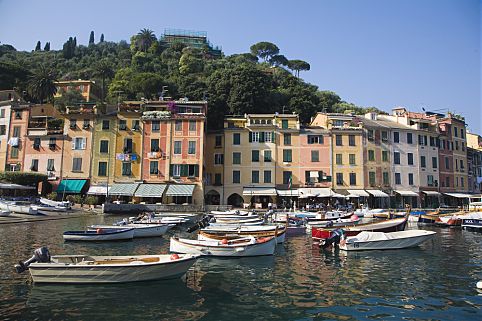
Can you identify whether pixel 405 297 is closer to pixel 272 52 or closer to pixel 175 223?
pixel 175 223

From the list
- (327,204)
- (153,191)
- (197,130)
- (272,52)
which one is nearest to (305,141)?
(327,204)

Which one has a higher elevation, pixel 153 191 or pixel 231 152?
pixel 231 152

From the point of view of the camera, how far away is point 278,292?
12273 millimetres

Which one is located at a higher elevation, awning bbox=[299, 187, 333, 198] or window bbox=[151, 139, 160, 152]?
window bbox=[151, 139, 160, 152]

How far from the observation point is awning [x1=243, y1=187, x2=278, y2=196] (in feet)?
157

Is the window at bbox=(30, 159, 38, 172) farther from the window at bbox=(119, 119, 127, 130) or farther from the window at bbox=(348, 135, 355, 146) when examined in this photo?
the window at bbox=(348, 135, 355, 146)

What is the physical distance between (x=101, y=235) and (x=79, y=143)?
3204 centimetres

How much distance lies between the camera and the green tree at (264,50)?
387 feet

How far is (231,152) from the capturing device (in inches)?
2030

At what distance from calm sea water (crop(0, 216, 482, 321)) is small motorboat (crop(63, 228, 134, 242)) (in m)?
2.78

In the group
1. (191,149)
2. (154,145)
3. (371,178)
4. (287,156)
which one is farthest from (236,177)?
(371,178)

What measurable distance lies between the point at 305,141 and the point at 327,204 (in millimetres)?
9763

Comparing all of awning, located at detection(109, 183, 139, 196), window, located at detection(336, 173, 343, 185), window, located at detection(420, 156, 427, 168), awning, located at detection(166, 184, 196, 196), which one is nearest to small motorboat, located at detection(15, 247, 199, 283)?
awning, located at detection(166, 184, 196, 196)

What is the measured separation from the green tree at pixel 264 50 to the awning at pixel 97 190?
8541 cm
